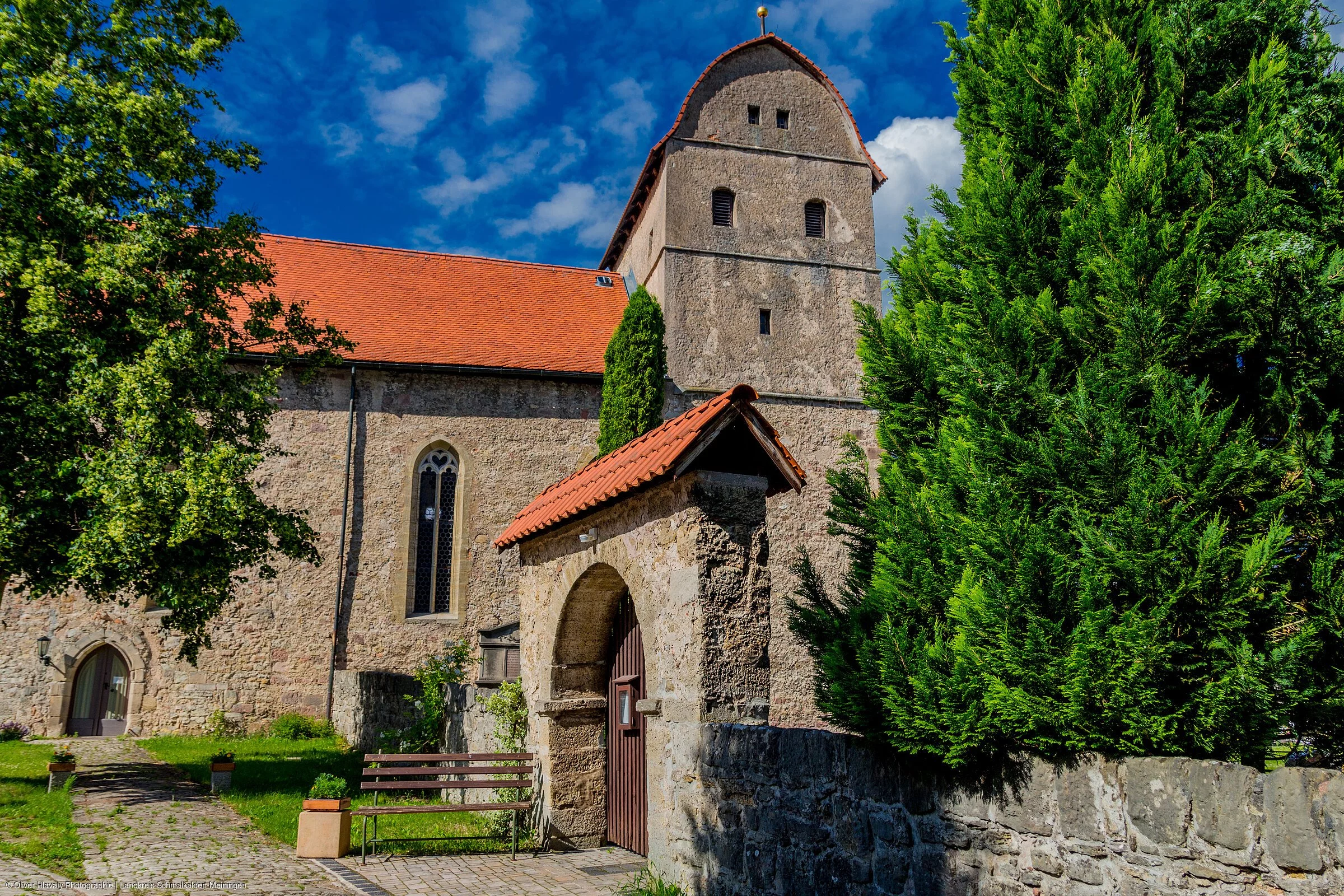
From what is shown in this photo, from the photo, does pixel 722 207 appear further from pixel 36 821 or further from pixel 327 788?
pixel 36 821

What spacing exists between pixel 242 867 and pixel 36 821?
294cm

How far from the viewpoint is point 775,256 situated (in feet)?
58.4

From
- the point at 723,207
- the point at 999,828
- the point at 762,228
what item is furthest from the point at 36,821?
the point at 762,228

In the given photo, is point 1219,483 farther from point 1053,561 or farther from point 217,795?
point 217,795

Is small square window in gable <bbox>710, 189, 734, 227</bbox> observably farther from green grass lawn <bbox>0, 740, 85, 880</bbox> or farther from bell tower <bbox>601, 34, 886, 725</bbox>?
green grass lawn <bbox>0, 740, 85, 880</bbox>

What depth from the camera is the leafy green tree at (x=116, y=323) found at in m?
9.12

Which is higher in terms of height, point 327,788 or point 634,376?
point 634,376

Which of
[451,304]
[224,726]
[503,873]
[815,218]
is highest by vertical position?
[815,218]

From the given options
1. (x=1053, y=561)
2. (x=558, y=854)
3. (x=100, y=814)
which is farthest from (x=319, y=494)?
(x=1053, y=561)

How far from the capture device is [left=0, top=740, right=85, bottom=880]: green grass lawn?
6.71 meters

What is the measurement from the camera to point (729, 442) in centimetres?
573

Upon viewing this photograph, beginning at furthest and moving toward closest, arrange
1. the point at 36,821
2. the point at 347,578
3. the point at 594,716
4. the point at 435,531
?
the point at 435,531
the point at 347,578
the point at 36,821
the point at 594,716

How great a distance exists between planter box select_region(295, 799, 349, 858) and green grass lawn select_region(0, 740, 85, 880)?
1557 millimetres

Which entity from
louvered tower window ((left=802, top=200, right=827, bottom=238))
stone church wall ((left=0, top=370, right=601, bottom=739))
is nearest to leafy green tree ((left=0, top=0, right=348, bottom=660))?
stone church wall ((left=0, top=370, right=601, bottom=739))
